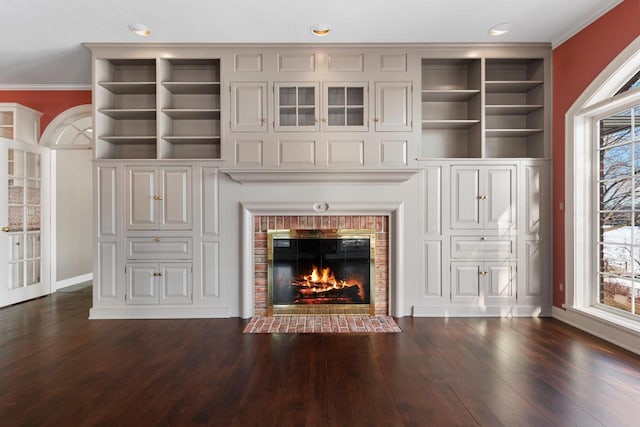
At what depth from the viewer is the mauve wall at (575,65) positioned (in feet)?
9.78

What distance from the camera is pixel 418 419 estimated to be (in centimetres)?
197

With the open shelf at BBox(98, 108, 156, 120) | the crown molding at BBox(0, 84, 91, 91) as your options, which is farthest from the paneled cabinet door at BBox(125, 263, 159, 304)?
the crown molding at BBox(0, 84, 91, 91)

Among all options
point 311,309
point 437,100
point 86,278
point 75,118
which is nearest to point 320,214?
point 311,309

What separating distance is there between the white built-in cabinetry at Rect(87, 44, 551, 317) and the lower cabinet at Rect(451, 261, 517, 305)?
0.04ft

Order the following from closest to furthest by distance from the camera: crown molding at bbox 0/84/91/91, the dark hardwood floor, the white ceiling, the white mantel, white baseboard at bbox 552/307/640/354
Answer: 1. the dark hardwood floor
2. white baseboard at bbox 552/307/640/354
3. the white ceiling
4. the white mantel
5. crown molding at bbox 0/84/91/91

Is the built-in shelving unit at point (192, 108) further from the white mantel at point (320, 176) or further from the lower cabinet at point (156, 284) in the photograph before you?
the lower cabinet at point (156, 284)

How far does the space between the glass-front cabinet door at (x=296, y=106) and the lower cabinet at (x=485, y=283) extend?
2.21 meters

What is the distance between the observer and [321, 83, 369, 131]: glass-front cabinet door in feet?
12.7

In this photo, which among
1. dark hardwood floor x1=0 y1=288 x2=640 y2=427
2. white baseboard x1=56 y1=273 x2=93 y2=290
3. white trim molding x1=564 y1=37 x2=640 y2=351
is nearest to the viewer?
dark hardwood floor x1=0 y1=288 x2=640 y2=427

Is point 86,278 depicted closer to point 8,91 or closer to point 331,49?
point 8,91

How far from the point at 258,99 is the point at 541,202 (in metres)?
3.26

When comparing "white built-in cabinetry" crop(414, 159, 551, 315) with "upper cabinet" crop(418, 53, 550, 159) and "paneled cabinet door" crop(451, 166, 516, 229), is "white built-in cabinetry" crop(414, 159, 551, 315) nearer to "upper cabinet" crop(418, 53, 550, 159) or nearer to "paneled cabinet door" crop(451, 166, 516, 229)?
"paneled cabinet door" crop(451, 166, 516, 229)

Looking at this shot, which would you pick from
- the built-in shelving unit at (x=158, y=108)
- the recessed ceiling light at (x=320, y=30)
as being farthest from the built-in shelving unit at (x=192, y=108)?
the recessed ceiling light at (x=320, y=30)

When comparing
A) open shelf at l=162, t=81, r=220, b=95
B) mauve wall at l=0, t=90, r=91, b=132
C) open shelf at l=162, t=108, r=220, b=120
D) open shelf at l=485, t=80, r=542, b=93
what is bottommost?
open shelf at l=162, t=108, r=220, b=120
